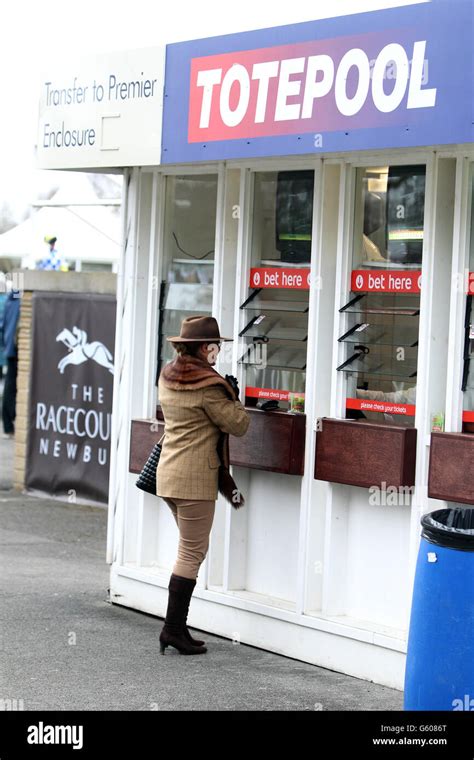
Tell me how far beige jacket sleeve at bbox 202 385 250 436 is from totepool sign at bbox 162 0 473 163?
1.31 metres

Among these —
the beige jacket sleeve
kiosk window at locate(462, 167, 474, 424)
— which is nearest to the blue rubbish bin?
kiosk window at locate(462, 167, 474, 424)

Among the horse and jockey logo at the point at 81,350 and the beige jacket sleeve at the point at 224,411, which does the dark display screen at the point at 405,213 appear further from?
the horse and jockey logo at the point at 81,350

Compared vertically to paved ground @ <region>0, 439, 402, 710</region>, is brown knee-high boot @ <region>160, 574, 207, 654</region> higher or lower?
higher

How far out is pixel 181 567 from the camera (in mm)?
7180

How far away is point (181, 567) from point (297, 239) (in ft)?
6.43

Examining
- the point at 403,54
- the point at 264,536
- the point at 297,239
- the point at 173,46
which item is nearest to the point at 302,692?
the point at 264,536

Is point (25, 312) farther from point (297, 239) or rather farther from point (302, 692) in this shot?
point (302, 692)

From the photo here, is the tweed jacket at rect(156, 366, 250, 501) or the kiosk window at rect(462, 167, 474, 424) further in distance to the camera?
the tweed jacket at rect(156, 366, 250, 501)

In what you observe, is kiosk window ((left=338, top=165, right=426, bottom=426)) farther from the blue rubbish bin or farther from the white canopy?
the white canopy

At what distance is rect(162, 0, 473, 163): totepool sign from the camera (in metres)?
6.05

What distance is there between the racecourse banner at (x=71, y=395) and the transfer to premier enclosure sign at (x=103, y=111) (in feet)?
11.7

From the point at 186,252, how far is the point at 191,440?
1710 millimetres

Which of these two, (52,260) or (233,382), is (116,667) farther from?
(52,260)

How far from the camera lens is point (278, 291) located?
7.60 meters
